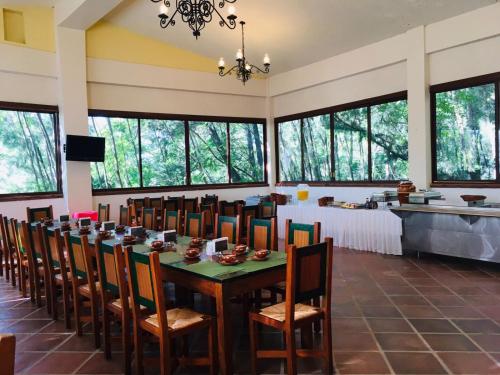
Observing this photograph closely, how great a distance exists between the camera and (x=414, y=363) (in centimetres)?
263

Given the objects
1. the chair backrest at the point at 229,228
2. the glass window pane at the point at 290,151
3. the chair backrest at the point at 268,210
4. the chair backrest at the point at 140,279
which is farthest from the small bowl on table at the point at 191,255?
the glass window pane at the point at 290,151

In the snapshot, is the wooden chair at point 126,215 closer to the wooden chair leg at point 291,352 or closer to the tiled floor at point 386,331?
the tiled floor at point 386,331

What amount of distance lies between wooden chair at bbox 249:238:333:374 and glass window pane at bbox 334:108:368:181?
5.14 metres

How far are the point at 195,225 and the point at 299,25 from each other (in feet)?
13.3

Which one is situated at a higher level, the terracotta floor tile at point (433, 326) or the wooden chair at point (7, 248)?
the wooden chair at point (7, 248)

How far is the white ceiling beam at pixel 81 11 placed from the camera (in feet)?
19.7

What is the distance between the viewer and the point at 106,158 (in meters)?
7.53

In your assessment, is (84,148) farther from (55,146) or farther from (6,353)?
(6,353)

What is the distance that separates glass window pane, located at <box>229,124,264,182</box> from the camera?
906 cm

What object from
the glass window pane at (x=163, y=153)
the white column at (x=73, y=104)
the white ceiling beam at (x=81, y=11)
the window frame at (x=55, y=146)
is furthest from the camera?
the glass window pane at (x=163, y=153)

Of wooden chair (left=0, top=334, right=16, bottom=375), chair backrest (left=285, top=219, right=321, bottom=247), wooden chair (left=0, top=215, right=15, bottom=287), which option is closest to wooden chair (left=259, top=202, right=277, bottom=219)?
chair backrest (left=285, top=219, right=321, bottom=247)

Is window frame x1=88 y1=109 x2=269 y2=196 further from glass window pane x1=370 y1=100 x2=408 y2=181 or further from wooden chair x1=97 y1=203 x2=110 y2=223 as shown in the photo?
glass window pane x1=370 y1=100 x2=408 y2=181

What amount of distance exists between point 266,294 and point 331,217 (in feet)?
8.76

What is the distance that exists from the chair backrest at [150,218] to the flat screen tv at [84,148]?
2.33 m
